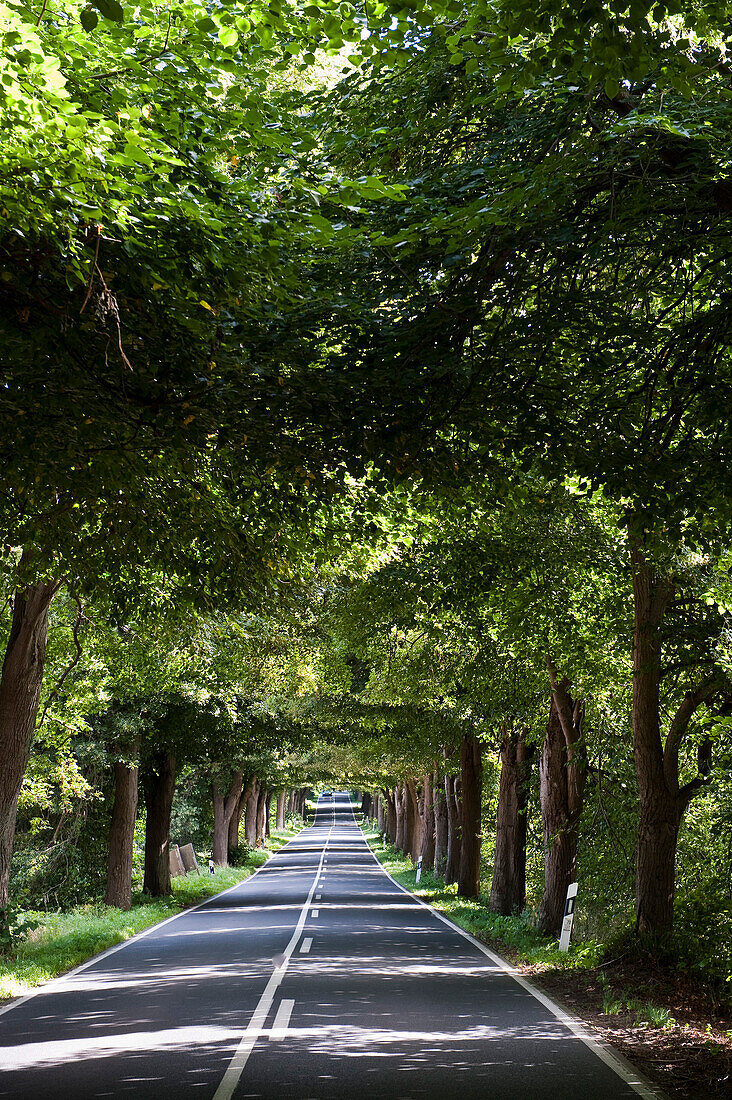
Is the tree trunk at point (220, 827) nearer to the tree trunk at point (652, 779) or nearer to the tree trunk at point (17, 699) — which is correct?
the tree trunk at point (17, 699)

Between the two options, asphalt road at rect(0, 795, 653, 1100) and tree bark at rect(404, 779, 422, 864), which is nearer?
asphalt road at rect(0, 795, 653, 1100)

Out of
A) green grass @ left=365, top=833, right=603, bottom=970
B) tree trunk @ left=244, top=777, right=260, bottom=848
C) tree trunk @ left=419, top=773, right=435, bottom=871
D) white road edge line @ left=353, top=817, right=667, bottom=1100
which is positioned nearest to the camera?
white road edge line @ left=353, top=817, right=667, bottom=1100

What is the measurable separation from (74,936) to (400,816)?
154 feet

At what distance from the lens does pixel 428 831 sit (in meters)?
41.1

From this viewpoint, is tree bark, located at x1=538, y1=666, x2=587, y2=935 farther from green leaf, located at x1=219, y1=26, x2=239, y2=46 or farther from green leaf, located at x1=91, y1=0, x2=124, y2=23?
green leaf, located at x1=91, y1=0, x2=124, y2=23

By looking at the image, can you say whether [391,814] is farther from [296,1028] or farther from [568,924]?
[296,1028]

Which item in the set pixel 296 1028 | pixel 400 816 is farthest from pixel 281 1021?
pixel 400 816

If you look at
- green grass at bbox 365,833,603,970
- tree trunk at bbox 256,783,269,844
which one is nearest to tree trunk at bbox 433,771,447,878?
green grass at bbox 365,833,603,970

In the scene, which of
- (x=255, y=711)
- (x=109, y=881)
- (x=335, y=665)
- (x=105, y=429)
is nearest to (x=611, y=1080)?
(x=105, y=429)

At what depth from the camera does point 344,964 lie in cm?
1494

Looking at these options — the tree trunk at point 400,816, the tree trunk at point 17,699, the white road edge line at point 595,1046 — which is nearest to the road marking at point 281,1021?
the white road edge line at point 595,1046

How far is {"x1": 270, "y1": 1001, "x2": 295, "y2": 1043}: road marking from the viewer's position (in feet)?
30.8

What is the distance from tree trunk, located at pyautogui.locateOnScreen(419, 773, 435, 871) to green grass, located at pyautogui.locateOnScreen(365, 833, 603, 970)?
144 inches

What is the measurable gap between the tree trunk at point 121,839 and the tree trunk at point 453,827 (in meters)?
12.4
